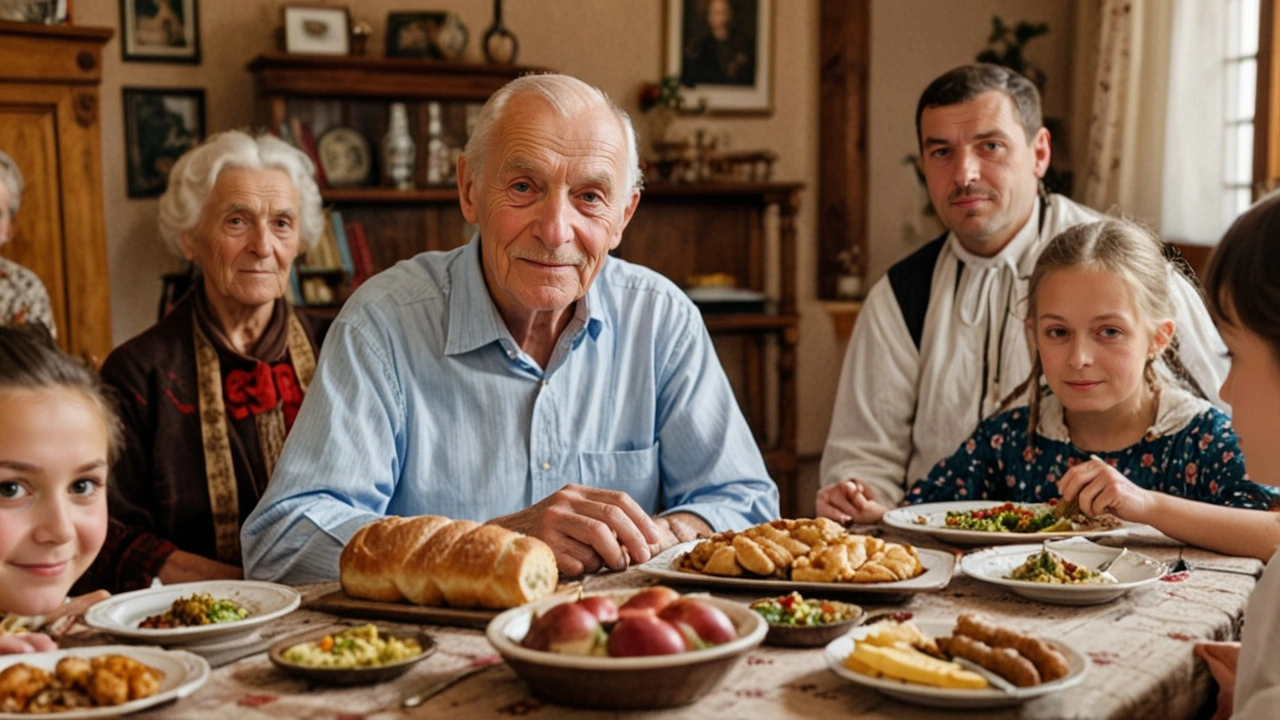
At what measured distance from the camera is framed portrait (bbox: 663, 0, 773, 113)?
592 centimetres

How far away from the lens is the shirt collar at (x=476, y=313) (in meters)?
2.26

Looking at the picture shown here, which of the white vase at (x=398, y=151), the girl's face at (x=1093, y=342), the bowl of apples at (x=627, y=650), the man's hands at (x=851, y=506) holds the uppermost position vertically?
the white vase at (x=398, y=151)

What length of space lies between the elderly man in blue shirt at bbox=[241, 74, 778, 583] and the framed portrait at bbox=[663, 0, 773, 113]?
3.68 metres

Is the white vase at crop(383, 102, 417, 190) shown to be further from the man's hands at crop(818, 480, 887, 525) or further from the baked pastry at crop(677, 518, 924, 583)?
the baked pastry at crop(677, 518, 924, 583)

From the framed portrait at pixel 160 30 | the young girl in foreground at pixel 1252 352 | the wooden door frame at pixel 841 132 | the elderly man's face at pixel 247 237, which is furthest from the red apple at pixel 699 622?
the wooden door frame at pixel 841 132

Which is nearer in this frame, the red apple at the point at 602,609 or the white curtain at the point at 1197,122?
the red apple at the point at 602,609

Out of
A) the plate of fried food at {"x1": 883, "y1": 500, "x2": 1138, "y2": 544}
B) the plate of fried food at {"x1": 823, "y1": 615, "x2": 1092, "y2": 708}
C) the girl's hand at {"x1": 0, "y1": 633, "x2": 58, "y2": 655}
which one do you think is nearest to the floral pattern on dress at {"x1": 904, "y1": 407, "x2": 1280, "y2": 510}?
the plate of fried food at {"x1": 883, "y1": 500, "x2": 1138, "y2": 544}

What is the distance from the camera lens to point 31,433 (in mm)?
1601

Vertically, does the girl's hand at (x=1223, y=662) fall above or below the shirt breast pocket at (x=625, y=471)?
below

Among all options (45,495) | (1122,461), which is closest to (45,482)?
(45,495)

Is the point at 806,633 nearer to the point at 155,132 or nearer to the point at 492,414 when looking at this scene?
the point at 492,414

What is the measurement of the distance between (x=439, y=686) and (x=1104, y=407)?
4.68ft

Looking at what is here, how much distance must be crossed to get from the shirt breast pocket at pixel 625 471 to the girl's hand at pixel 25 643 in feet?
3.30

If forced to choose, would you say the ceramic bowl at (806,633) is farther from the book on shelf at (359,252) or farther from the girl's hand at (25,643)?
the book on shelf at (359,252)
